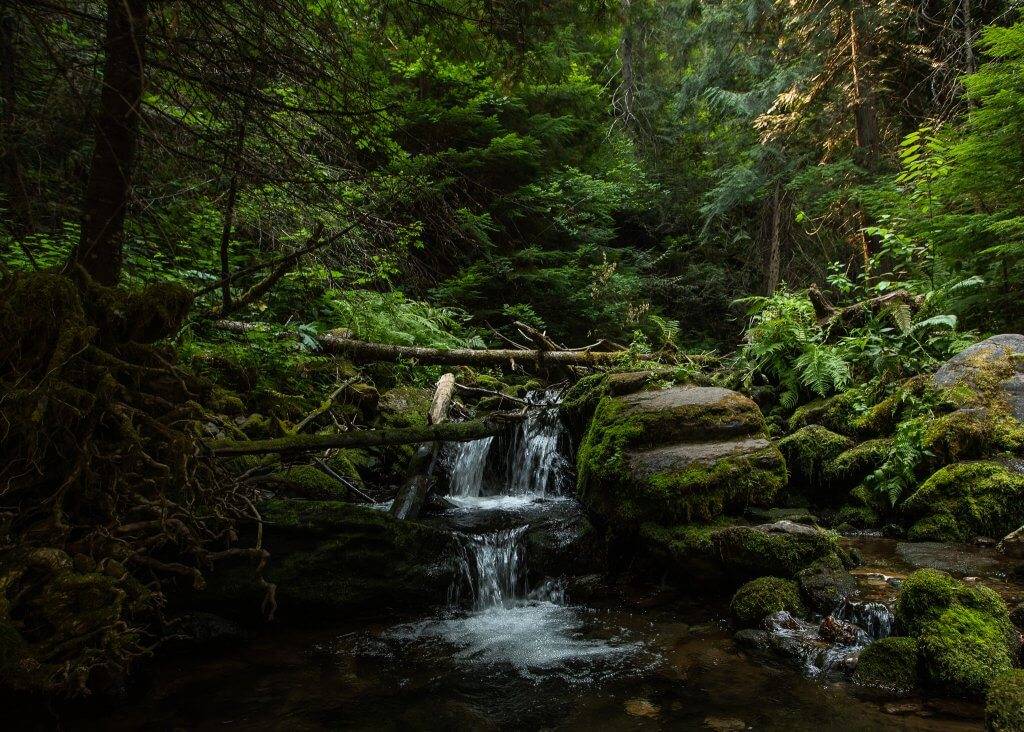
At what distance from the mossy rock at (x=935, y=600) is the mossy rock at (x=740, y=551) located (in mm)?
903

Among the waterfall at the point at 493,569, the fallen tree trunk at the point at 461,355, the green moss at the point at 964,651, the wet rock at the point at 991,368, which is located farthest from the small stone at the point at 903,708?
the fallen tree trunk at the point at 461,355

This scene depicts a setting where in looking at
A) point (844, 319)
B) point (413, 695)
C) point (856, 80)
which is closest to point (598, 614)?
point (413, 695)

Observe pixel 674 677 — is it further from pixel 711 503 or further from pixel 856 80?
pixel 856 80

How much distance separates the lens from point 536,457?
8.66 meters

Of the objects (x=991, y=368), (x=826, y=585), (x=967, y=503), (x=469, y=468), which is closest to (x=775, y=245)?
(x=991, y=368)

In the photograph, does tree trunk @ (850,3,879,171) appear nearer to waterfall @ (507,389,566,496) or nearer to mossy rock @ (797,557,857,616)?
waterfall @ (507,389,566,496)

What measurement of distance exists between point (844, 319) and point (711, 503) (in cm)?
634

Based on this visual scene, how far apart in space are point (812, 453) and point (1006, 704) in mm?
4864

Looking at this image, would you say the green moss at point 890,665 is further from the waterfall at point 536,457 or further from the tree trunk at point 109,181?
the tree trunk at point 109,181

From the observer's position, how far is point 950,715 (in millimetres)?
3057

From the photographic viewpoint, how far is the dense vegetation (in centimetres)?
318

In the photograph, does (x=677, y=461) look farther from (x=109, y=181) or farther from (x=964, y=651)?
(x=109, y=181)

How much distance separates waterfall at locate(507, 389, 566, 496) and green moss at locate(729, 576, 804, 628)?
159 inches

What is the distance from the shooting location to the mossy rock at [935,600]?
11.6ft
